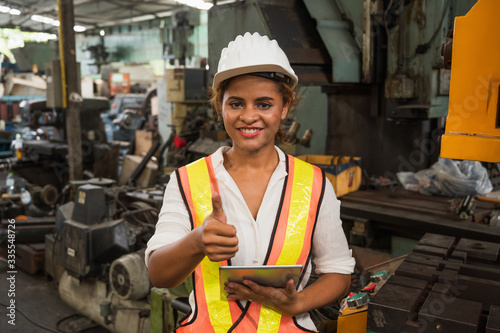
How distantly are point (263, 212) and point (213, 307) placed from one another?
0.26 m

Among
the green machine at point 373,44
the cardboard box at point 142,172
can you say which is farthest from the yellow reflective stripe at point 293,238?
the cardboard box at point 142,172

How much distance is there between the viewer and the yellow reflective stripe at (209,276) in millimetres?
1062

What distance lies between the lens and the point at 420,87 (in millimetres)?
2506

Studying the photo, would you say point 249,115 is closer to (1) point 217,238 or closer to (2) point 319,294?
(1) point 217,238

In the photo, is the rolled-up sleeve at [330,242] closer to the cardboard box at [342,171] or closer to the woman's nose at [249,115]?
the woman's nose at [249,115]

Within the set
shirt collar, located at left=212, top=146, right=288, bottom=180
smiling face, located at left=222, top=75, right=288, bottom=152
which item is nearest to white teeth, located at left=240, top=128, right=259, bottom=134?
smiling face, located at left=222, top=75, right=288, bottom=152

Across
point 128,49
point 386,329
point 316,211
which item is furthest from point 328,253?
point 128,49

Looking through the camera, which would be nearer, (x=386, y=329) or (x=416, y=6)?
(x=386, y=329)

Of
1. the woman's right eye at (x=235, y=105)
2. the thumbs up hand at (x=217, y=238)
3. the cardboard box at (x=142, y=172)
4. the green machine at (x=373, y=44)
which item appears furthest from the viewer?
the cardboard box at (x=142, y=172)

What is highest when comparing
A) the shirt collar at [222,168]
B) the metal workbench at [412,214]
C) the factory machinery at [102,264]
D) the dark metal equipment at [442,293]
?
the shirt collar at [222,168]

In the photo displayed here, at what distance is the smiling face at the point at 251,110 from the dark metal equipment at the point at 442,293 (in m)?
0.50

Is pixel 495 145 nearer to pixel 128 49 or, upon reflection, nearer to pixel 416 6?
pixel 416 6

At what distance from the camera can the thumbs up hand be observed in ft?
2.88

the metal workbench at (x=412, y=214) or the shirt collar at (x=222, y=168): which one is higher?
the shirt collar at (x=222, y=168)
